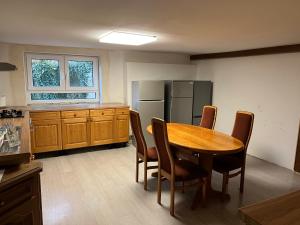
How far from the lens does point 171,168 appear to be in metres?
2.46

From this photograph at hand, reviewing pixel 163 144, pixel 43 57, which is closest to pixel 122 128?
pixel 43 57

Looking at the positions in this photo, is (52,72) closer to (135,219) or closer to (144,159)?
(144,159)

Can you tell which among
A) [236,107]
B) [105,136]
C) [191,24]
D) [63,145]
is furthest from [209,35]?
[63,145]

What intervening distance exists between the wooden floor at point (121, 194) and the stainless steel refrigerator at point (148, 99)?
997mm

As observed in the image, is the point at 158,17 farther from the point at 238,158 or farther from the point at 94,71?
the point at 94,71

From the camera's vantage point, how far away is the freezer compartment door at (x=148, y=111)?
15.3 ft

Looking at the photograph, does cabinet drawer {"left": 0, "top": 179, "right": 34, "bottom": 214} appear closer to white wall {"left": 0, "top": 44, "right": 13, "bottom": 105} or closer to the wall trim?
white wall {"left": 0, "top": 44, "right": 13, "bottom": 105}

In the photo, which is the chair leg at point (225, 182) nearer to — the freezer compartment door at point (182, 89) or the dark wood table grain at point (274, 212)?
the dark wood table grain at point (274, 212)

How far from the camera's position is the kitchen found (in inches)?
87.7

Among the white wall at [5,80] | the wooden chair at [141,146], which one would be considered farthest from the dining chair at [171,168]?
the white wall at [5,80]

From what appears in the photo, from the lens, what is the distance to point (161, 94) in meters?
4.80

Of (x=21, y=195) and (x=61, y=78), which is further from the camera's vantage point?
(x=61, y=78)

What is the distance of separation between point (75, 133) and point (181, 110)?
227cm

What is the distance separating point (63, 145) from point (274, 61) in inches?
161
